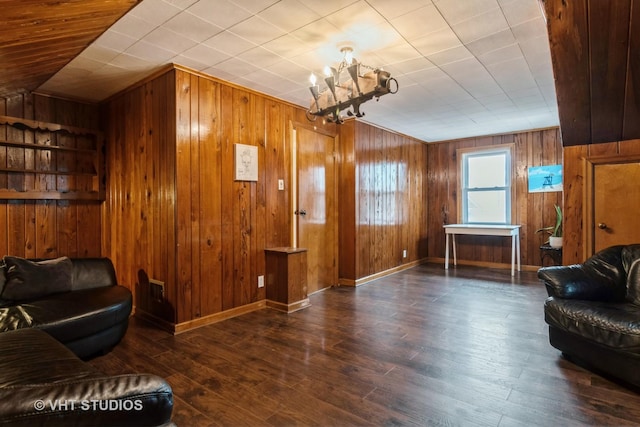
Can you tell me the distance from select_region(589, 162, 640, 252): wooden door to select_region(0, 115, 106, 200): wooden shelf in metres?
5.41

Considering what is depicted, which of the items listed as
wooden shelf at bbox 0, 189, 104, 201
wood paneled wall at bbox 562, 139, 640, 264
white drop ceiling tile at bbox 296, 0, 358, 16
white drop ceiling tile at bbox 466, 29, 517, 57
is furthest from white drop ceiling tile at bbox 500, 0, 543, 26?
wooden shelf at bbox 0, 189, 104, 201

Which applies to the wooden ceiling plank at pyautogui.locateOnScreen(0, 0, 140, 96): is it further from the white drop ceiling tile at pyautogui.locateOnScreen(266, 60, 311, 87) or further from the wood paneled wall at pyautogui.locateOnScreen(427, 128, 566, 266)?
the wood paneled wall at pyautogui.locateOnScreen(427, 128, 566, 266)

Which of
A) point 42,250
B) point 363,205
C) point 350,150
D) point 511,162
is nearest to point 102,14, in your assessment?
point 42,250

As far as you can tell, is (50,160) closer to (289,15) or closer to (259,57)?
(259,57)

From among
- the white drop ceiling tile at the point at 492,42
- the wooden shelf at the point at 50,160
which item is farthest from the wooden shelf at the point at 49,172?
the white drop ceiling tile at the point at 492,42

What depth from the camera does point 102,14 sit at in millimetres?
2168

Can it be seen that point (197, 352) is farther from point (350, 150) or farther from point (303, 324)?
point (350, 150)

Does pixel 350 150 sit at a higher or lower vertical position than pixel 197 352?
higher

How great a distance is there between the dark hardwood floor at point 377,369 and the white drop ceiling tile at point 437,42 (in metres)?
2.44

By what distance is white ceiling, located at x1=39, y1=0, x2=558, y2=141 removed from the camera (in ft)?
7.35

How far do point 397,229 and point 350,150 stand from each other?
188 cm

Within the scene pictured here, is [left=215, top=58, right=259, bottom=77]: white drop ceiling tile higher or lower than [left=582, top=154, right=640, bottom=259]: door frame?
higher

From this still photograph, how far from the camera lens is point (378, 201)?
217 inches

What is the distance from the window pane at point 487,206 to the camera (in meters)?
6.37
